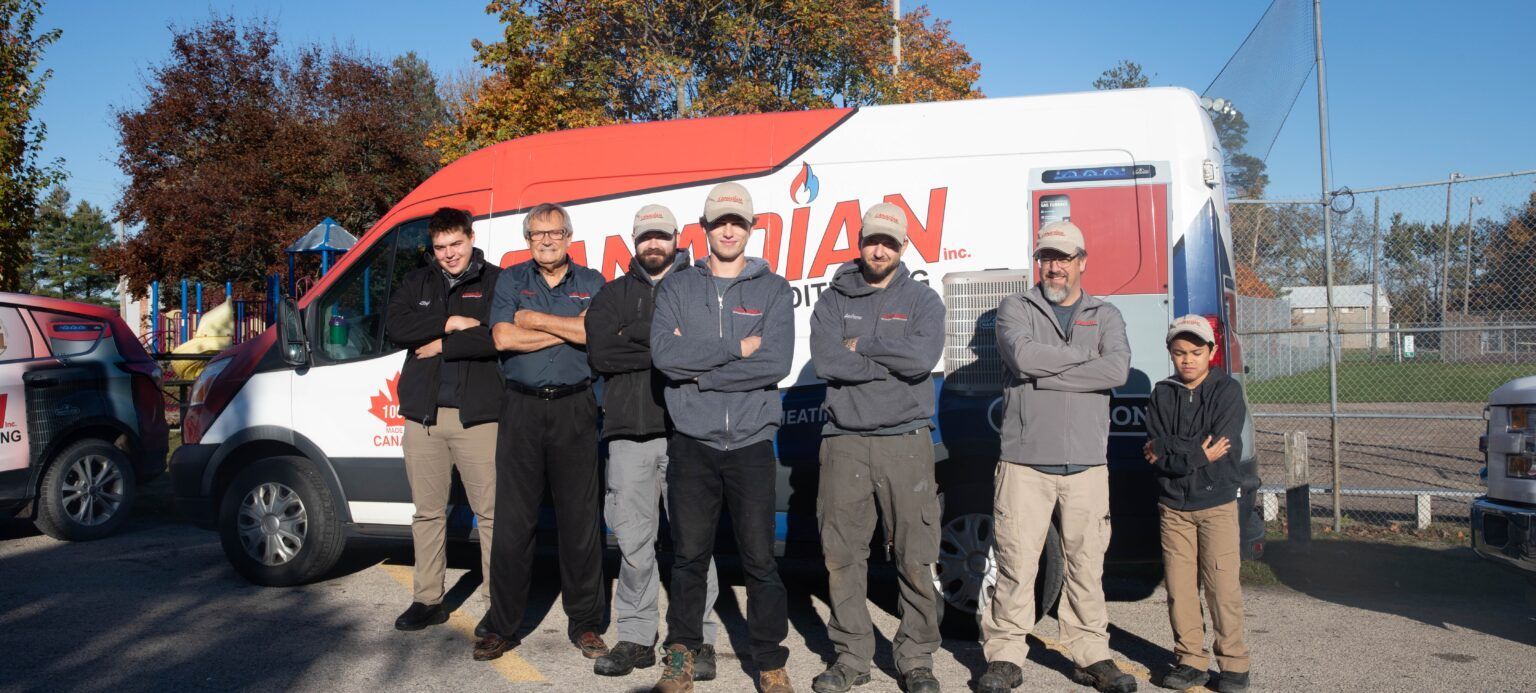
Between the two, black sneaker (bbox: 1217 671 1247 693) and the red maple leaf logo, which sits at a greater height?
the red maple leaf logo

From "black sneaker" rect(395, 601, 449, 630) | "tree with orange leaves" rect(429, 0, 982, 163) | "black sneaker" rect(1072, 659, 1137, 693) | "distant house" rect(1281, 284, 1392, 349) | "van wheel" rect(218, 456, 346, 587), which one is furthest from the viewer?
A: "tree with orange leaves" rect(429, 0, 982, 163)

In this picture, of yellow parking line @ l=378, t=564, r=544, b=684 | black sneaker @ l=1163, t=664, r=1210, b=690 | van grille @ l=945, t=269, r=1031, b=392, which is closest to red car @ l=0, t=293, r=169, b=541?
yellow parking line @ l=378, t=564, r=544, b=684

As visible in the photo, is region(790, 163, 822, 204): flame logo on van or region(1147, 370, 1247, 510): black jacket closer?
region(1147, 370, 1247, 510): black jacket

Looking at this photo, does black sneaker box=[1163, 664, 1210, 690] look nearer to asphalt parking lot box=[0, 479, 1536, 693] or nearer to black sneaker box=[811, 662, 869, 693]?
asphalt parking lot box=[0, 479, 1536, 693]

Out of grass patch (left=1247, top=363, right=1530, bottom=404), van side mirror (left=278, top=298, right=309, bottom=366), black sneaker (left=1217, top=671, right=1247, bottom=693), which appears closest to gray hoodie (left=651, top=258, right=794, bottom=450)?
black sneaker (left=1217, top=671, right=1247, bottom=693)

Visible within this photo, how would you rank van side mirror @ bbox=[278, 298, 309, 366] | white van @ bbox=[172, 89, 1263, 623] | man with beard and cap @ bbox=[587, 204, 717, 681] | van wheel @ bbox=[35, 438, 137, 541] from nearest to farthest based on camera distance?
man with beard and cap @ bbox=[587, 204, 717, 681]
white van @ bbox=[172, 89, 1263, 623]
van side mirror @ bbox=[278, 298, 309, 366]
van wheel @ bbox=[35, 438, 137, 541]

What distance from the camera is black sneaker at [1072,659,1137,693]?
177 inches

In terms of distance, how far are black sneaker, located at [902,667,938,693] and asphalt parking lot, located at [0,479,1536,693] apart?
0.71ft

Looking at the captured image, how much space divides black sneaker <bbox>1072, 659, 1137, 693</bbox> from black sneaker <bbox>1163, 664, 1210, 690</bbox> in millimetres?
142

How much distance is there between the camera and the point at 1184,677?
4.59m

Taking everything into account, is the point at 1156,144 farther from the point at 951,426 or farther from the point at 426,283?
the point at 426,283

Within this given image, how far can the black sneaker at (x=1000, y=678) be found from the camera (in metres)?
4.49

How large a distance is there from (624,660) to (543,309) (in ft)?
5.16

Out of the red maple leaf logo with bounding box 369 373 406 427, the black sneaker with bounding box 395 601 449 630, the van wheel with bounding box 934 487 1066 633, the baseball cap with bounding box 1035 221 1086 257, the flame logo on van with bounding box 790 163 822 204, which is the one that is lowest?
the black sneaker with bounding box 395 601 449 630
